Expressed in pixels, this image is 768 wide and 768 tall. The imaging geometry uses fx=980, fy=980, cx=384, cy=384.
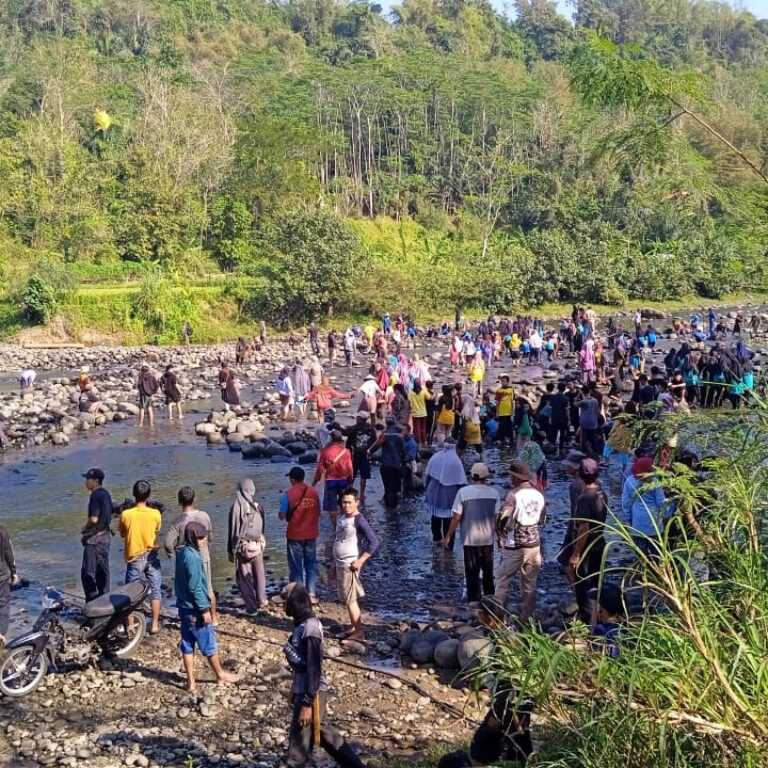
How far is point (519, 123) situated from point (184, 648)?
77773 millimetres

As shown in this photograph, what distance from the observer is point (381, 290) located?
4694cm

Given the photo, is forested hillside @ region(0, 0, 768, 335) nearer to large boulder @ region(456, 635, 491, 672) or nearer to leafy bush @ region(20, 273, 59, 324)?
leafy bush @ region(20, 273, 59, 324)

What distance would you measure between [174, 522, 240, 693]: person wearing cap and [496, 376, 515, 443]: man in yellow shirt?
9675 millimetres

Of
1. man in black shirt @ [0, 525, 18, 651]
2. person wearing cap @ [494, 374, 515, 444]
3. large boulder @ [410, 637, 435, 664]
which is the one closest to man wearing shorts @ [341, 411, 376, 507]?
person wearing cap @ [494, 374, 515, 444]

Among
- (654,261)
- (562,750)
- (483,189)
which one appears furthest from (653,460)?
(483,189)

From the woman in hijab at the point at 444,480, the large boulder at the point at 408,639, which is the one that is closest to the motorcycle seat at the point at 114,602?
the large boulder at the point at 408,639

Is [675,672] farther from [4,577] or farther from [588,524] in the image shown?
[4,577]

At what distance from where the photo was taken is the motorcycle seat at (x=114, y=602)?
27.1 feet

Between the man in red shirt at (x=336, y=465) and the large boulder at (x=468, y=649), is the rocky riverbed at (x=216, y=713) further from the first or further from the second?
the man in red shirt at (x=336, y=465)

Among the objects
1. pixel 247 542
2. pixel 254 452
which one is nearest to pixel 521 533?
pixel 247 542

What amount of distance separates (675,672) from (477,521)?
5222 mm

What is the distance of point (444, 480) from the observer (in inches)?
436

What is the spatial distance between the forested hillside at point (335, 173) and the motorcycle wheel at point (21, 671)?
6.47 meters

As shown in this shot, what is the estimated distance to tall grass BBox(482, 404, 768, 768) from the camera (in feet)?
12.9
